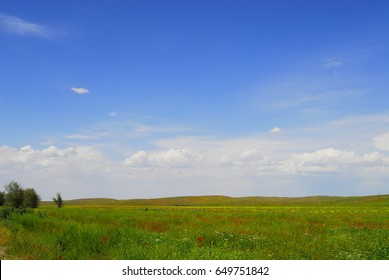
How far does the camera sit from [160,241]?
16328 millimetres

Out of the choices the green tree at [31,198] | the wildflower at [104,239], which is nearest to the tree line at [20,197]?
the green tree at [31,198]

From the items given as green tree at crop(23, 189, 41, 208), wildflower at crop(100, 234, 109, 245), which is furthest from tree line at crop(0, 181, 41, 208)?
wildflower at crop(100, 234, 109, 245)

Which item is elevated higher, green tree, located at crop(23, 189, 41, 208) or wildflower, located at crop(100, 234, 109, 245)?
wildflower, located at crop(100, 234, 109, 245)

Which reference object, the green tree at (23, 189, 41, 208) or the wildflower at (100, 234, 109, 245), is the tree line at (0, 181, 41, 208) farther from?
the wildflower at (100, 234, 109, 245)

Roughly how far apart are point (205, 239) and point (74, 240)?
6018 millimetres

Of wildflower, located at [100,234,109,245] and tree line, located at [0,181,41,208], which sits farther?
tree line, located at [0,181,41,208]

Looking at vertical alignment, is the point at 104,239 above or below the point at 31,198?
above

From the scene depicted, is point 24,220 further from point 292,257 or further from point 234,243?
point 292,257

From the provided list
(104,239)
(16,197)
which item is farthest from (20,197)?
(104,239)

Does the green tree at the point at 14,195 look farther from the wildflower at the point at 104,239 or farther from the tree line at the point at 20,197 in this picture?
the wildflower at the point at 104,239

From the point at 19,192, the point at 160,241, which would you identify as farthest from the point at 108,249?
the point at 19,192

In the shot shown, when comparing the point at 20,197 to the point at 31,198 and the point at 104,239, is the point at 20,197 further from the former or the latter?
the point at 104,239

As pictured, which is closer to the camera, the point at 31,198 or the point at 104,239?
the point at 104,239
